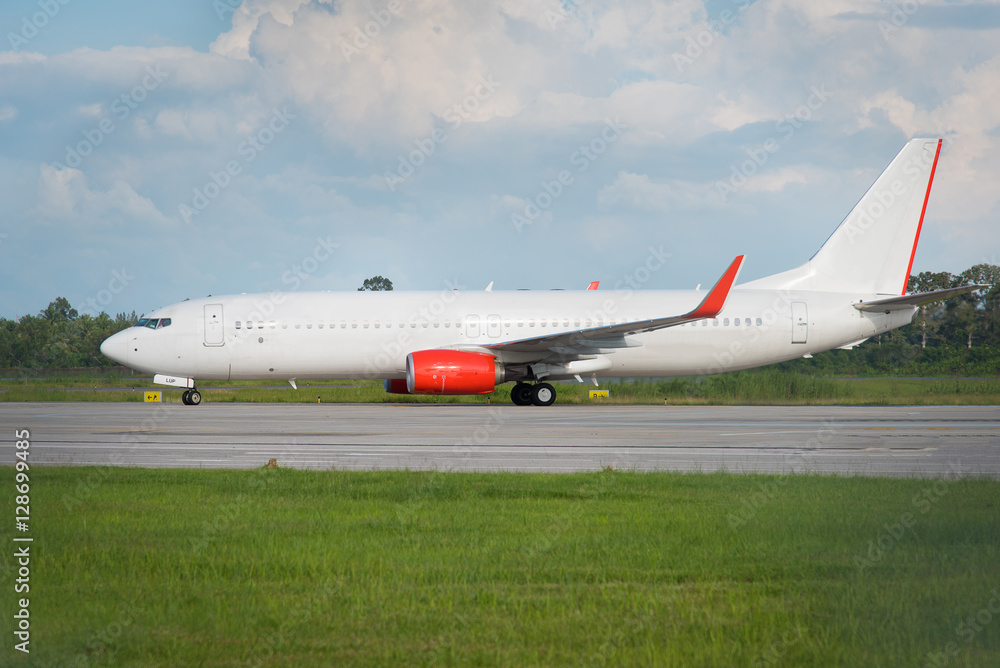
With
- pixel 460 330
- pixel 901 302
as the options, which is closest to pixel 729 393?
pixel 901 302

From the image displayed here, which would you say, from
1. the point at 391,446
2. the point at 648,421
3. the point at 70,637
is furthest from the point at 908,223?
the point at 70,637

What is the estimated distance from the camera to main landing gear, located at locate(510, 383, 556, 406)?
24953 millimetres

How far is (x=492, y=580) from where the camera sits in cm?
531

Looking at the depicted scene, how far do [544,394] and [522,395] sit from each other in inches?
32.4

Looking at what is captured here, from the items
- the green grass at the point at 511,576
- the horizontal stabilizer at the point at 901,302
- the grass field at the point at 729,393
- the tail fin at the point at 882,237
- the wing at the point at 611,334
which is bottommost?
the green grass at the point at 511,576

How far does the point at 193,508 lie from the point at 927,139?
2653 cm

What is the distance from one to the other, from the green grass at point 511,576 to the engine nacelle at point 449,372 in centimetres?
1360

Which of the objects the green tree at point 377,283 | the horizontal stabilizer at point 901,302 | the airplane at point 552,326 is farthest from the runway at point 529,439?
the green tree at point 377,283

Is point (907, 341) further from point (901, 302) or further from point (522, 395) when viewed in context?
point (522, 395)

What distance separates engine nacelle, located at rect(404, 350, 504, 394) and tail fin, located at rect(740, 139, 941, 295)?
11699 millimetres

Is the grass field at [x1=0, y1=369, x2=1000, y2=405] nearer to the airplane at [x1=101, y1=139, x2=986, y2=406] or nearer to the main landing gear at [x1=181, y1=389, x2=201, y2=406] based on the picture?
the airplane at [x1=101, y1=139, x2=986, y2=406]

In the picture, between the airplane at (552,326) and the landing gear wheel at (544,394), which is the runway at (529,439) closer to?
the landing gear wheel at (544,394)

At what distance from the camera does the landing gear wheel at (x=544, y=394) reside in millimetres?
24938

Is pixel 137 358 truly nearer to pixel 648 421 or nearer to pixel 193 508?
pixel 648 421
